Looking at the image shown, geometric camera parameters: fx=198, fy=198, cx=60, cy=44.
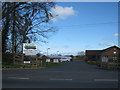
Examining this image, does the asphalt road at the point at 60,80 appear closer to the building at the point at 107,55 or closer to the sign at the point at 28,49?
the building at the point at 107,55

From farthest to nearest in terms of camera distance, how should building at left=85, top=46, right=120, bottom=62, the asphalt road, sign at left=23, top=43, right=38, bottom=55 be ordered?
sign at left=23, top=43, right=38, bottom=55
building at left=85, top=46, right=120, bottom=62
the asphalt road

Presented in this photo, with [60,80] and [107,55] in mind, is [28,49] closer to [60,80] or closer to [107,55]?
[107,55]

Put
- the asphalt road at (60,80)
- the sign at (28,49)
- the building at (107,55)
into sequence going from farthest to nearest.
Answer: the sign at (28,49) < the building at (107,55) < the asphalt road at (60,80)

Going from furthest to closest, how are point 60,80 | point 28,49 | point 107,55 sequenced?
point 28,49, point 107,55, point 60,80

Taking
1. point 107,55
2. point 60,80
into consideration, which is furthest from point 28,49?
point 60,80

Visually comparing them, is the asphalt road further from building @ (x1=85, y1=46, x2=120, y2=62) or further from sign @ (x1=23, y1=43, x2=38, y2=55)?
sign @ (x1=23, y1=43, x2=38, y2=55)

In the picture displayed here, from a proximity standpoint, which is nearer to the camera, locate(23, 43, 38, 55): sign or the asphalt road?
the asphalt road

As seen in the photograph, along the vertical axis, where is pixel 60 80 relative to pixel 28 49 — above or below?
below

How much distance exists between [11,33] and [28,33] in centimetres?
326

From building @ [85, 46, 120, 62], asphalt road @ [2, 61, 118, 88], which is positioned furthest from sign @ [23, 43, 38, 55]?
asphalt road @ [2, 61, 118, 88]

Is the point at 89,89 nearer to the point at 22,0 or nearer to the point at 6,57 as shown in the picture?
the point at 22,0

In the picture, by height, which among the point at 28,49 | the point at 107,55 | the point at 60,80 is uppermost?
the point at 28,49

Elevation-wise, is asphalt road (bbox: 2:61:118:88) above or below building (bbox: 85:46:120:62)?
below

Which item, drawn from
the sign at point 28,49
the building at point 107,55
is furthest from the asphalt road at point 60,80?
the sign at point 28,49
